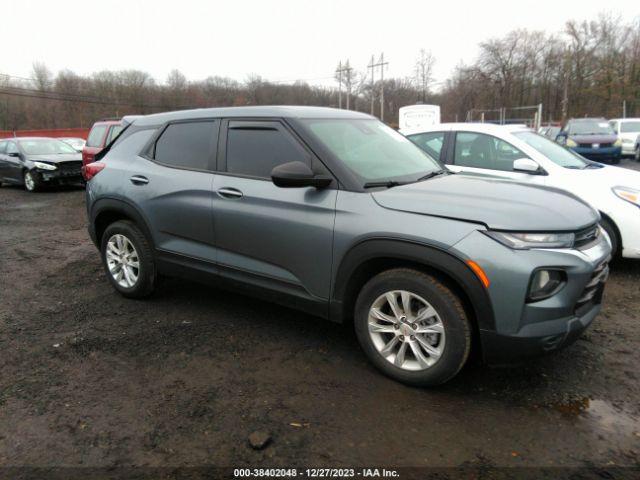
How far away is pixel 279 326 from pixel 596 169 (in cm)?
429

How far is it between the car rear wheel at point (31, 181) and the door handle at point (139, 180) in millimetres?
10816

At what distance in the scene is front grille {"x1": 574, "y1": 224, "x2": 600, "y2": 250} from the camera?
2838 mm

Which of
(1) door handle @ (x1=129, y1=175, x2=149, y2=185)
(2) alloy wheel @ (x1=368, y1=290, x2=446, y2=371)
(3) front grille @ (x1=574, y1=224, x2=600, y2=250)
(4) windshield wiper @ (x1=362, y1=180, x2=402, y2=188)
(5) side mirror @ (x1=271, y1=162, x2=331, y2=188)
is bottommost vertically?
(2) alloy wheel @ (x1=368, y1=290, x2=446, y2=371)

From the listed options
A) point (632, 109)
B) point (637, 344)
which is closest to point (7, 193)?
point (637, 344)

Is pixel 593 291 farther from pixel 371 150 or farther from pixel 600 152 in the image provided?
pixel 600 152

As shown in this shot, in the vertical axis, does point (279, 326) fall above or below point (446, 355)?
below

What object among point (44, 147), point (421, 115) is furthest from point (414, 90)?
point (44, 147)

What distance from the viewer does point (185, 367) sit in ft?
11.0

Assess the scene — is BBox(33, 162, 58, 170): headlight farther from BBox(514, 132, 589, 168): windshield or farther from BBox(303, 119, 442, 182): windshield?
BBox(514, 132, 589, 168): windshield

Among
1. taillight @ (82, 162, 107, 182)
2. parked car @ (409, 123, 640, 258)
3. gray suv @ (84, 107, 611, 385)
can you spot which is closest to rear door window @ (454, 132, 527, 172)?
parked car @ (409, 123, 640, 258)

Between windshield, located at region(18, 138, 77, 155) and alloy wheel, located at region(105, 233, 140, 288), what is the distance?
36.6 feet

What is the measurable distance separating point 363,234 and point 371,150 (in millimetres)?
989

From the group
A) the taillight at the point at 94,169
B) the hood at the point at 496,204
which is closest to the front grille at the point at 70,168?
the taillight at the point at 94,169

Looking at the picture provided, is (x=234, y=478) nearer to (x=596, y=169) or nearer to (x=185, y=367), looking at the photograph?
(x=185, y=367)
